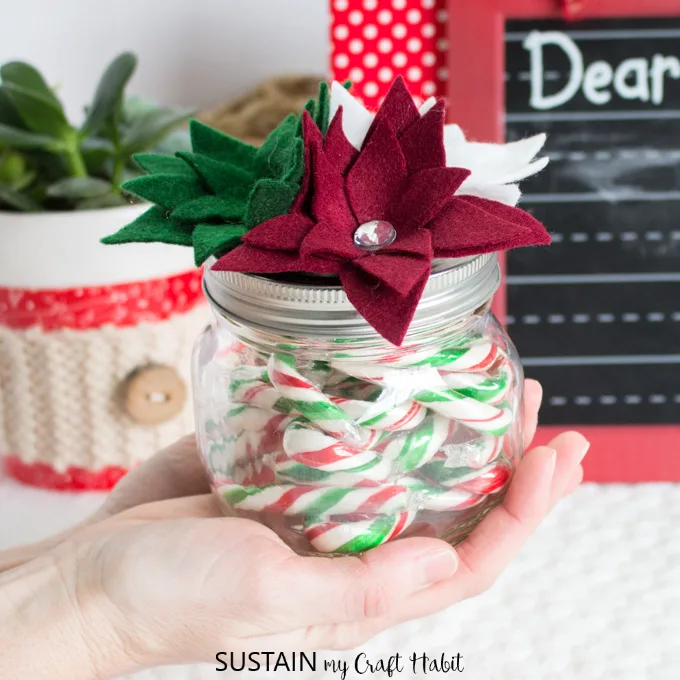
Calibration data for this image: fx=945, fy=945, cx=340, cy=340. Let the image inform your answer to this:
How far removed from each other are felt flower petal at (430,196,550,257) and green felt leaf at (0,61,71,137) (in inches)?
15.4

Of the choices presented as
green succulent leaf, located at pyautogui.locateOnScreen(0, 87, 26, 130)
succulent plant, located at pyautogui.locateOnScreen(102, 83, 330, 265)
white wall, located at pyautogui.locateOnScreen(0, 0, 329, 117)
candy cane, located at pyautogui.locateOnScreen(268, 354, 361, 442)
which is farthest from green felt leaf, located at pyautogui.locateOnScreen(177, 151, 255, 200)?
white wall, located at pyautogui.locateOnScreen(0, 0, 329, 117)

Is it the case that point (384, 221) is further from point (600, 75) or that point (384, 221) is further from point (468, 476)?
point (600, 75)

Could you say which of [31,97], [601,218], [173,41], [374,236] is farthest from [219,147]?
[173,41]

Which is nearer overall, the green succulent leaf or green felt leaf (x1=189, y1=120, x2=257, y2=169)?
green felt leaf (x1=189, y1=120, x2=257, y2=169)

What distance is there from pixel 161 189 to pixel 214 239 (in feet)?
0.20

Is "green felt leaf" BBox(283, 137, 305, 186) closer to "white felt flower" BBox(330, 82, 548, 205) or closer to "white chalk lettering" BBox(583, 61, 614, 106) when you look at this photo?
"white felt flower" BBox(330, 82, 548, 205)

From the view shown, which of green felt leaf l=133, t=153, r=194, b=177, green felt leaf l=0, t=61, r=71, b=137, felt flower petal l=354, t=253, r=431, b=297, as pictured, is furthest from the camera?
green felt leaf l=0, t=61, r=71, b=137

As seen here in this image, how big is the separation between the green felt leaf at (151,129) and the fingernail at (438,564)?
431 millimetres

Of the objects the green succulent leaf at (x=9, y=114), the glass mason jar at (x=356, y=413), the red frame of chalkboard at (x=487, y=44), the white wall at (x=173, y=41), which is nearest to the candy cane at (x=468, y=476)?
the glass mason jar at (x=356, y=413)

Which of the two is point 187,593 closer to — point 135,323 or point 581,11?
point 135,323

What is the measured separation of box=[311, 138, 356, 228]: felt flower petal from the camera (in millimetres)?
468

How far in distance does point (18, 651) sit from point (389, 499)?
23cm

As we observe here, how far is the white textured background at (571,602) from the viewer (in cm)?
63

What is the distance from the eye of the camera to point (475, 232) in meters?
0.46
